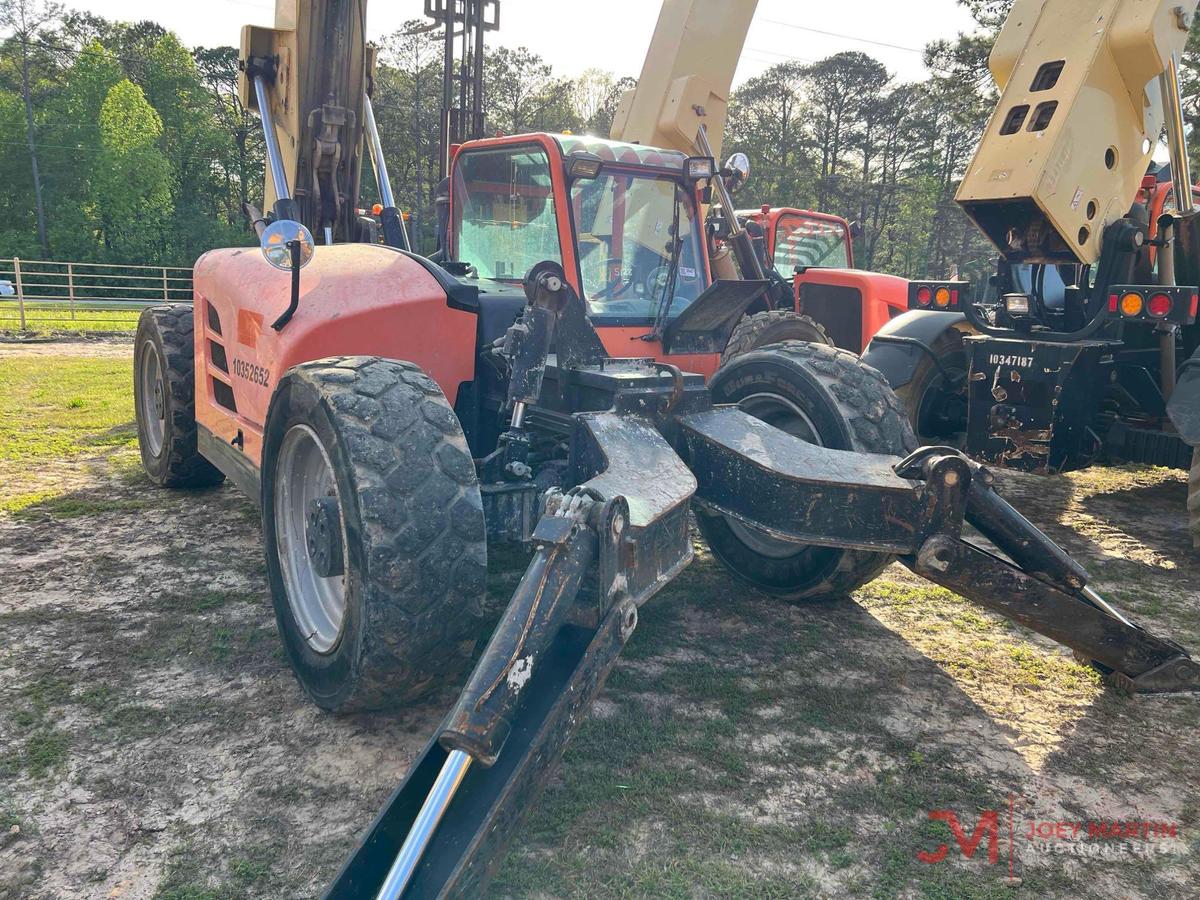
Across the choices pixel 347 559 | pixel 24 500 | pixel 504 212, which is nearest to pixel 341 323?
pixel 347 559

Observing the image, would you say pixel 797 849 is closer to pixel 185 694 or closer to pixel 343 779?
pixel 343 779

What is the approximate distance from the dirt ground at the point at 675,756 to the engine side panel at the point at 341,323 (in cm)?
102

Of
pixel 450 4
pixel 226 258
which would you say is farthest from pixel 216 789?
pixel 450 4

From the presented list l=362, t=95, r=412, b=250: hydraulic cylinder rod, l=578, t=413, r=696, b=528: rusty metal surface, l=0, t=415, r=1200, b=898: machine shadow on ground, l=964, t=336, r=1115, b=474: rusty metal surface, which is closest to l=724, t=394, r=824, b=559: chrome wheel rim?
l=0, t=415, r=1200, b=898: machine shadow on ground

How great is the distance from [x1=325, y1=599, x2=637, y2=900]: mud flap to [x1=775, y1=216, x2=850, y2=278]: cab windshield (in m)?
9.24

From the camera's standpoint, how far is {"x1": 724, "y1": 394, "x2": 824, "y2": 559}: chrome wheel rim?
3949 mm

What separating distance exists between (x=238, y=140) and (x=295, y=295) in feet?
190

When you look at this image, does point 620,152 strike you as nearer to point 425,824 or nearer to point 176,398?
point 176,398

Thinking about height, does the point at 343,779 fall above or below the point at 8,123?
below

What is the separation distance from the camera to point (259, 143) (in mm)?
56281

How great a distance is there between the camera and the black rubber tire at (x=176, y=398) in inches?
234

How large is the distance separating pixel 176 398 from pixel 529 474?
3390 mm

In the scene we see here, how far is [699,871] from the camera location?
2527 millimetres

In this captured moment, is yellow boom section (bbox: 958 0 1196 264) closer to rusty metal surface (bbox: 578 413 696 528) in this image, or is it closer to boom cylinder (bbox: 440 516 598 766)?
rusty metal surface (bbox: 578 413 696 528)
